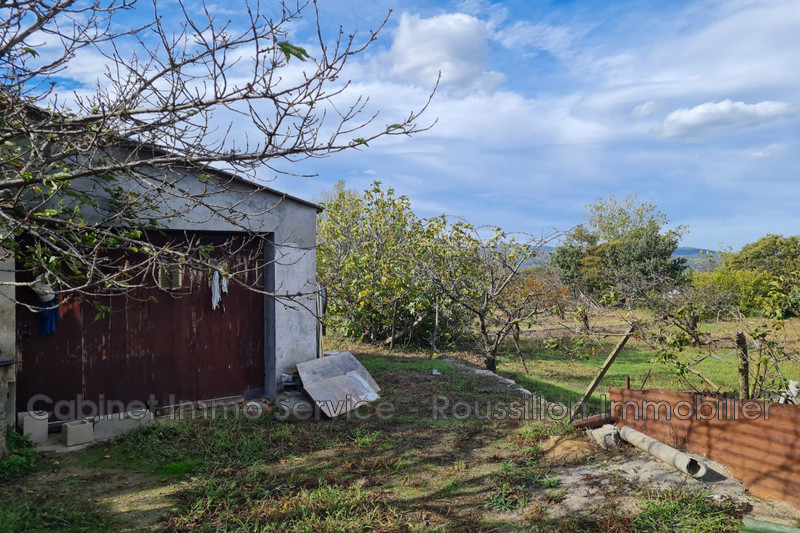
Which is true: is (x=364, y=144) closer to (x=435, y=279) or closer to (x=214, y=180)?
(x=214, y=180)

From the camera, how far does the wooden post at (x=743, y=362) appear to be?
5037mm

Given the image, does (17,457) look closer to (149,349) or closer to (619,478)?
(149,349)

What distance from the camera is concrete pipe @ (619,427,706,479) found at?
15.4 feet

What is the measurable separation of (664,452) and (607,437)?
2.17 feet

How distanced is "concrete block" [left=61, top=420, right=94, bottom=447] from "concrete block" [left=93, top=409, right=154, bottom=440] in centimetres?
10

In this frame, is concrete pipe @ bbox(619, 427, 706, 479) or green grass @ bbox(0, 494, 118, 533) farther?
concrete pipe @ bbox(619, 427, 706, 479)

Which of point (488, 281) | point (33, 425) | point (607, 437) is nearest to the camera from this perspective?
point (607, 437)

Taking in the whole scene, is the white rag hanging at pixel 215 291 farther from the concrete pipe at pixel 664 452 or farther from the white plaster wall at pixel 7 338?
the concrete pipe at pixel 664 452

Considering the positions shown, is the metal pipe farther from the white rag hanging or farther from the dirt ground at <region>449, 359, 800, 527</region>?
the white rag hanging

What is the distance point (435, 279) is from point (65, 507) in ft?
23.3

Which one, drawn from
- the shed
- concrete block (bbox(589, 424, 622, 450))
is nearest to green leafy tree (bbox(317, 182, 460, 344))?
the shed

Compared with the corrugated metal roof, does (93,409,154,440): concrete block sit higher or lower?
lower

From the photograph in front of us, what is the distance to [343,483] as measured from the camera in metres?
4.93

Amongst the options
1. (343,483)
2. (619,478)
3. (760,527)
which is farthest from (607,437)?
(760,527)
